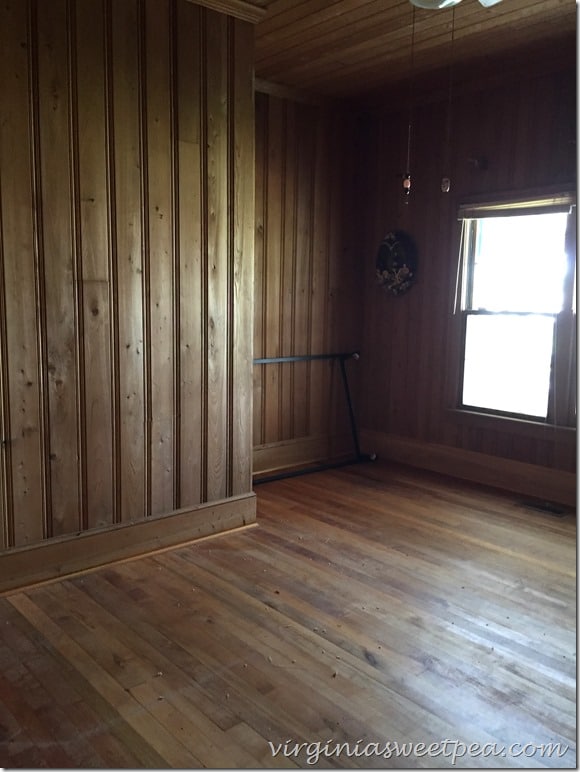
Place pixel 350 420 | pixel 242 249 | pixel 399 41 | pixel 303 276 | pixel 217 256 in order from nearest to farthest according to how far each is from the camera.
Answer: pixel 217 256, pixel 242 249, pixel 399 41, pixel 303 276, pixel 350 420

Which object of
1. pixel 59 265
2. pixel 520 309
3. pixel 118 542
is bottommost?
pixel 118 542

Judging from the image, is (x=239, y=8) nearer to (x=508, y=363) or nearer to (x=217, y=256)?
(x=217, y=256)

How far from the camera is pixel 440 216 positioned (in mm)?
5000

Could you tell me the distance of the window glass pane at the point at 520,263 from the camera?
4305mm

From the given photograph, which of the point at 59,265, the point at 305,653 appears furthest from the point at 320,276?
the point at 305,653

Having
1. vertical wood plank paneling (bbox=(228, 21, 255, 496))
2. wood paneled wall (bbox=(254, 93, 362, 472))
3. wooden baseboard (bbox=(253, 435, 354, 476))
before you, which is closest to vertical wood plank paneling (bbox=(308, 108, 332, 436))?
wood paneled wall (bbox=(254, 93, 362, 472))

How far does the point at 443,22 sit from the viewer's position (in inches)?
147

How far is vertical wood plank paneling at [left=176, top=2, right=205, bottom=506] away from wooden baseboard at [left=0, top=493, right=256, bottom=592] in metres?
0.14

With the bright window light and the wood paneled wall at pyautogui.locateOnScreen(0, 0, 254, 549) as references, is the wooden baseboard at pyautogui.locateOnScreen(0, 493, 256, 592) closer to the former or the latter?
the wood paneled wall at pyautogui.locateOnScreen(0, 0, 254, 549)

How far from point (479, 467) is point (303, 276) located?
198cm

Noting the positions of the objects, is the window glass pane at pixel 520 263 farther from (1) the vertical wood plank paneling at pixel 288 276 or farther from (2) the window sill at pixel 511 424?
(1) the vertical wood plank paneling at pixel 288 276

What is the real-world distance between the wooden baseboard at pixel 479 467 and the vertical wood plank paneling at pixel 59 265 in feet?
9.49

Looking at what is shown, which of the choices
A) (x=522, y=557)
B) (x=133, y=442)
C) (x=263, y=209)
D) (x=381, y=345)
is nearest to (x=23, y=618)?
(x=133, y=442)

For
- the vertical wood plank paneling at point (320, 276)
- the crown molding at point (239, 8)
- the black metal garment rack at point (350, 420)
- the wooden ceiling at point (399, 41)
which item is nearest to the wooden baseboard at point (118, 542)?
the black metal garment rack at point (350, 420)
